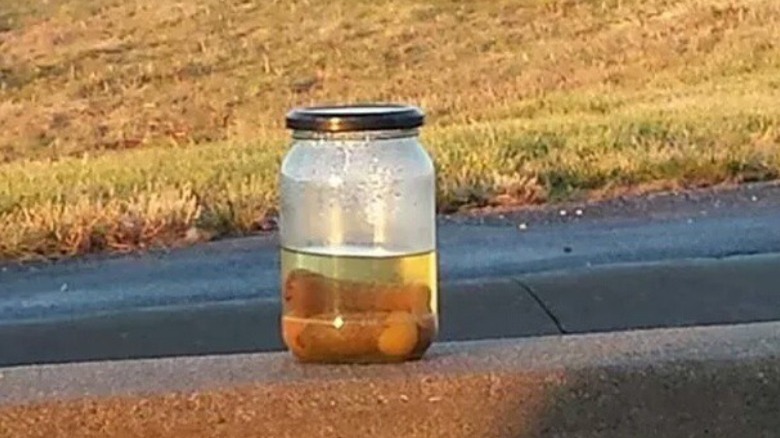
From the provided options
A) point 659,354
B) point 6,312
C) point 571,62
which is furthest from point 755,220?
point 571,62

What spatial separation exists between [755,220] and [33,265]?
3272mm

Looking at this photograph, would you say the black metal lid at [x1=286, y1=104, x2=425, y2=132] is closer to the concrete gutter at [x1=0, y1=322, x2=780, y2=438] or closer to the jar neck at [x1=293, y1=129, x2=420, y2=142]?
the jar neck at [x1=293, y1=129, x2=420, y2=142]

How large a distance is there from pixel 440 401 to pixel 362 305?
19 cm

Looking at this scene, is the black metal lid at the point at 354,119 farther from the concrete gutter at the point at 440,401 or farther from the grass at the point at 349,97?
the grass at the point at 349,97

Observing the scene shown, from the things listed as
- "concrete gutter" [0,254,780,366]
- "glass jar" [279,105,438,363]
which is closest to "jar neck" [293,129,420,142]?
"glass jar" [279,105,438,363]

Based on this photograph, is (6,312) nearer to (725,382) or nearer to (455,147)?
(725,382)

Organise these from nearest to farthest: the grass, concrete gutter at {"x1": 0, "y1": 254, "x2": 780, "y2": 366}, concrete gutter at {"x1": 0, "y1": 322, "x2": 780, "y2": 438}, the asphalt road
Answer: concrete gutter at {"x1": 0, "y1": 322, "x2": 780, "y2": 438} → concrete gutter at {"x1": 0, "y1": 254, "x2": 780, "y2": 366} → the asphalt road → the grass

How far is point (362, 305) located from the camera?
2.97 meters

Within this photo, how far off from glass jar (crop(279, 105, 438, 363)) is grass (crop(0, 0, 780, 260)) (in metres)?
5.99

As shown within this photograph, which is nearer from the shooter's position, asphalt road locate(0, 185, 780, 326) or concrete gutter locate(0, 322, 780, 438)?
concrete gutter locate(0, 322, 780, 438)

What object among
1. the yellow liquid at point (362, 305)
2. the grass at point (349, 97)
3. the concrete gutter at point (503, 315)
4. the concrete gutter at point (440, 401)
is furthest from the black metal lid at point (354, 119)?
the grass at point (349, 97)

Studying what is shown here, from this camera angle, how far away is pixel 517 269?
25.0ft

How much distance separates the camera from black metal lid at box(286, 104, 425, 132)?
295 centimetres

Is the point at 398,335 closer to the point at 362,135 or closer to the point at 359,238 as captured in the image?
the point at 359,238
